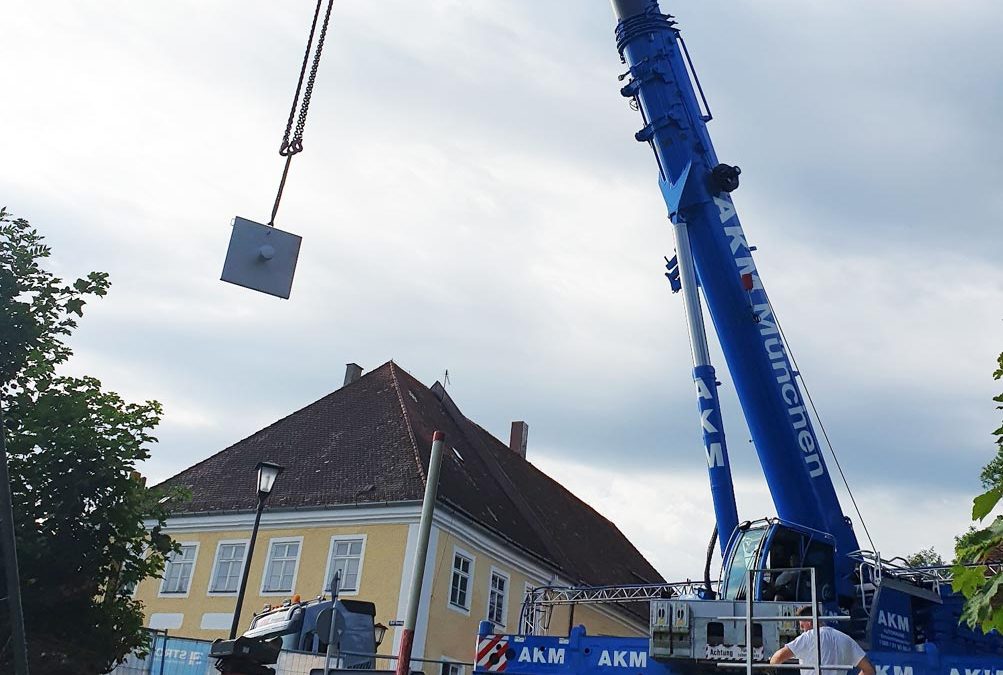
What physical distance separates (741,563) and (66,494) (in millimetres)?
8301

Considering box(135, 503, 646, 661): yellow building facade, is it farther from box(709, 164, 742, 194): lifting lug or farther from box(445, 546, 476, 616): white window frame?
box(709, 164, 742, 194): lifting lug

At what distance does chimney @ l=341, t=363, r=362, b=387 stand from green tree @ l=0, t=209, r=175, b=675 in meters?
20.7

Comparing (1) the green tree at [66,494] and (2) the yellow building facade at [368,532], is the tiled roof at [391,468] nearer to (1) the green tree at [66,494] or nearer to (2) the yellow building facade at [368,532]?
(2) the yellow building facade at [368,532]

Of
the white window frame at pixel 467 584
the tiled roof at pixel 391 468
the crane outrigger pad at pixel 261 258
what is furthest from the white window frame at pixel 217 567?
the crane outrigger pad at pixel 261 258

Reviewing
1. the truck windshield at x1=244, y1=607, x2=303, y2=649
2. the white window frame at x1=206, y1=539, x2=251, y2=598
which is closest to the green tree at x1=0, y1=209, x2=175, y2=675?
the truck windshield at x1=244, y1=607, x2=303, y2=649

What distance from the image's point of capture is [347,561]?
84.6 feet

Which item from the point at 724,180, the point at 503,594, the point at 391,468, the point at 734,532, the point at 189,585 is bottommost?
the point at 734,532

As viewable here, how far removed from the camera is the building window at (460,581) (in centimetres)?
2589

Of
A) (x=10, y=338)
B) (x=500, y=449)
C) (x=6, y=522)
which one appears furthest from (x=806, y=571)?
(x=500, y=449)

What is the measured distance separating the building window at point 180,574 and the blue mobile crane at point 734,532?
14.3 m

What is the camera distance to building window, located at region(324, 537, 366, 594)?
25297 mm

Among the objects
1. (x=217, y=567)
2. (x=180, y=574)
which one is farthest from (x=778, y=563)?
(x=180, y=574)

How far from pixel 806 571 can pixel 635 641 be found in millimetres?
2320

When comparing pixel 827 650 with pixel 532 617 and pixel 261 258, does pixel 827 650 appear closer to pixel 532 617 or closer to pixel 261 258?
pixel 261 258
